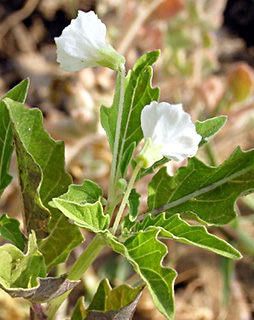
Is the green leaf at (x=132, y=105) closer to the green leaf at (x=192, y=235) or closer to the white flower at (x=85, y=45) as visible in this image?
the white flower at (x=85, y=45)

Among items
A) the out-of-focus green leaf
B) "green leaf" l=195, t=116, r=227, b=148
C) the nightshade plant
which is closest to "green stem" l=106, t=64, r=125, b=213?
the nightshade plant

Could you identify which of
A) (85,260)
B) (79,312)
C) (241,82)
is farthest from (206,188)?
(241,82)

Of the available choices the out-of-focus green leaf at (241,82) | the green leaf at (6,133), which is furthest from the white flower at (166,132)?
the out-of-focus green leaf at (241,82)

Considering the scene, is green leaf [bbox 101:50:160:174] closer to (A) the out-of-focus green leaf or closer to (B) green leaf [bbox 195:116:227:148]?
(B) green leaf [bbox 195:116:227:148]

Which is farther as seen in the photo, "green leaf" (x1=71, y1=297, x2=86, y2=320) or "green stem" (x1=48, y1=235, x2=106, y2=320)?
"green leaf" (x1=71, y1=297, x2=86, y2=320)

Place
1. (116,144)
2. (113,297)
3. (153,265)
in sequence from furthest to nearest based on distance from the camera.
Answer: (113,297) < (116,144) < (153,265)

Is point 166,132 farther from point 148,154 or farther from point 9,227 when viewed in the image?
point 9,227
